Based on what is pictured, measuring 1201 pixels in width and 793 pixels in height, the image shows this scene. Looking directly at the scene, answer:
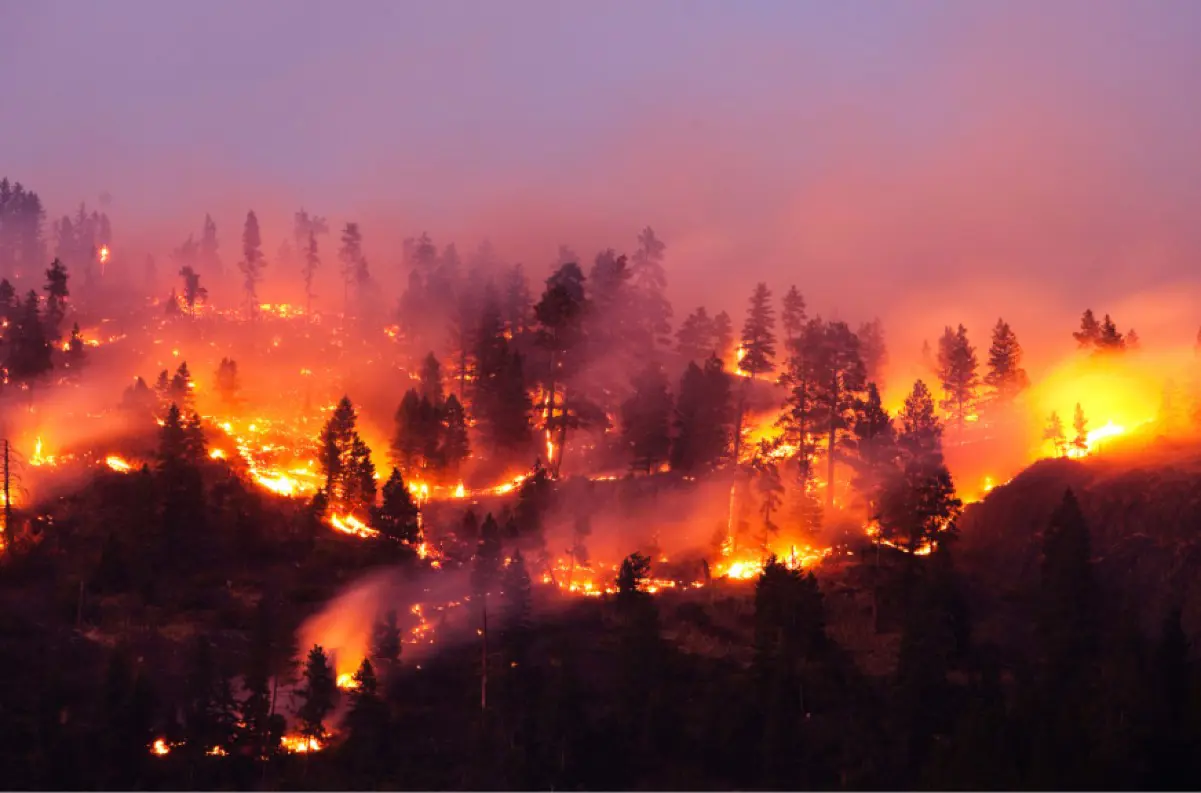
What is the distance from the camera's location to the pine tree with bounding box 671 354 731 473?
7212 centimetres

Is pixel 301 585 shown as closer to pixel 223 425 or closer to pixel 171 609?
pixel 171 609

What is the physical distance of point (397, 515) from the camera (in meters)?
59.6

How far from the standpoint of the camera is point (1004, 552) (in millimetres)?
55781

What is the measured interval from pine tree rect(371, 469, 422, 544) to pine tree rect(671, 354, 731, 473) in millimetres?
20412

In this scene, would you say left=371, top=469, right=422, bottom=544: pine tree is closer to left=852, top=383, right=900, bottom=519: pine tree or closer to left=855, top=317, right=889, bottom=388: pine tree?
left=852, top=383, right=900, bottom=519: pine tree

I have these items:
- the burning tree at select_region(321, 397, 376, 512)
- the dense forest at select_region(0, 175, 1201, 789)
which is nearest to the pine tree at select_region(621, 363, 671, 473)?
the dense forest at select_region(0, 175, 1201, 789)

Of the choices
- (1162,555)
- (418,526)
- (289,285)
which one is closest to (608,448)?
(418,526)

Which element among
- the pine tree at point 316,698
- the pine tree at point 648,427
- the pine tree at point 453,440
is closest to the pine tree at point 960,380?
the pine tree at point 648,427

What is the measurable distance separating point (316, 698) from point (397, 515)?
1649 cm

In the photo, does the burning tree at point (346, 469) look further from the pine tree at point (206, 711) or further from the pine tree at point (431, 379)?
the pine tree at point (206, 711)

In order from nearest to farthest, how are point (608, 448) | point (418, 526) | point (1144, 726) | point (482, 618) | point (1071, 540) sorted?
point (1144, 726) < point (1071, 540) < point (482, 618) < point (418, 526) < point (608, 448)

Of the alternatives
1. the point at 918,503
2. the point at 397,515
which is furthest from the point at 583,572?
the point at 918,503

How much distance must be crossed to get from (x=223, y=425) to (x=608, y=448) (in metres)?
29.4

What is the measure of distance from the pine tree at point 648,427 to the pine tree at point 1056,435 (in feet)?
85.8
